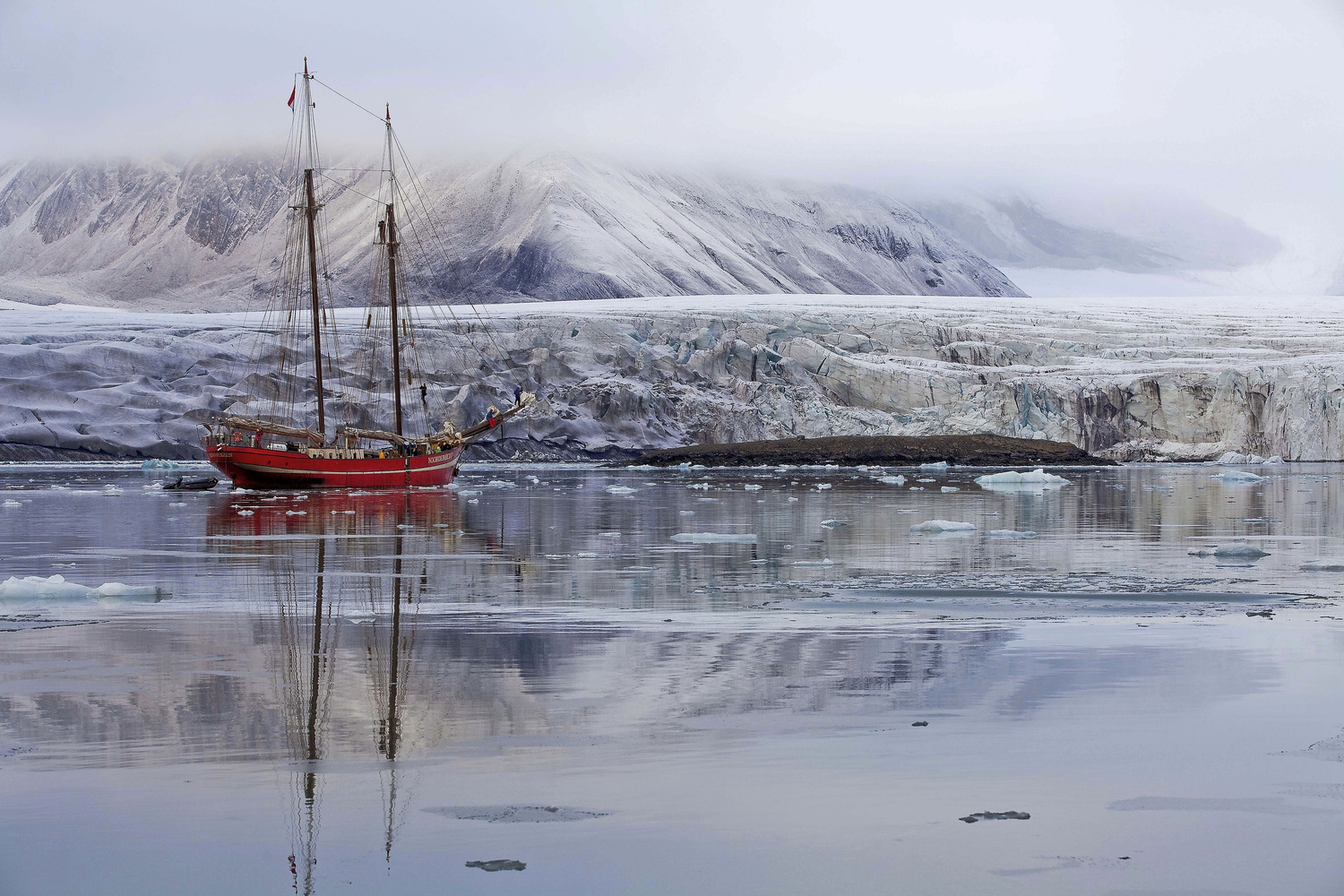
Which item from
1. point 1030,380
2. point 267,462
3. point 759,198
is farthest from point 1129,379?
point 759,198

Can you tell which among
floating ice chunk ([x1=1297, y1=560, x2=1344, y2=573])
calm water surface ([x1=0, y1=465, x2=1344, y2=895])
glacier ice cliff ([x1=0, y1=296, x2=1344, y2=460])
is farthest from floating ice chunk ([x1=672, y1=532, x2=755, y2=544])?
glacier ice cliff ([x1=0, y1=296, x2=1344, y2=460])

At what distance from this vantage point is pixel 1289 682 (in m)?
4.93

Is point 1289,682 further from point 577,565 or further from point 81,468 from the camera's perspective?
point 81,468

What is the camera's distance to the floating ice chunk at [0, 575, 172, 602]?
24.3 feet

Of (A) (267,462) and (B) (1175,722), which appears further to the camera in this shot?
(A) (267,462)

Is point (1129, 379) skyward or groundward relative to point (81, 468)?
skyward

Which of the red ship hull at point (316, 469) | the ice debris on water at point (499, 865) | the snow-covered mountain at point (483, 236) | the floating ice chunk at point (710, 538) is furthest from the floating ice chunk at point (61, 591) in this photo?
the snow-covered mountain at point (483, 236)

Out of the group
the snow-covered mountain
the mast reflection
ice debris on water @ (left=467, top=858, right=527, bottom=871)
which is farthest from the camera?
the snow-covered mountain

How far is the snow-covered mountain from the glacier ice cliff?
49069 mm

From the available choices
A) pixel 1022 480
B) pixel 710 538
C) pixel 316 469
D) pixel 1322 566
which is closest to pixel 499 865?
pixel 1322 566

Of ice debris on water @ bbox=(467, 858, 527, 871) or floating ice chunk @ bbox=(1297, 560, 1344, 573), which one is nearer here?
ice debris on water @ bbox=(467, 858, 527, 871)

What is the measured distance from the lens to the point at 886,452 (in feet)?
120

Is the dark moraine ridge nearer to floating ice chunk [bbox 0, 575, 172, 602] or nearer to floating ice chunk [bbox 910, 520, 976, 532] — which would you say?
floating ice chunk [bbox 910, 520, 976, 532]

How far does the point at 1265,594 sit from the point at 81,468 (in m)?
32.7
